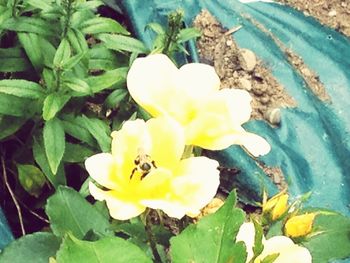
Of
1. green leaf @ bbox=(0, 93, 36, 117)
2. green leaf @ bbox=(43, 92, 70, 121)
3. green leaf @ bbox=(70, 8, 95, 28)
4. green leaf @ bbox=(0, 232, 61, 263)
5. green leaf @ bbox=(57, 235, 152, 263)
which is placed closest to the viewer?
green leaf @ bbox=(57, 235, 152, 263)

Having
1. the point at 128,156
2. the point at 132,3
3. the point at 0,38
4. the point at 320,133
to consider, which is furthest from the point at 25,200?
the point at 128,156

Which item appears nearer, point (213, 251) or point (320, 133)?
point (213, 251)

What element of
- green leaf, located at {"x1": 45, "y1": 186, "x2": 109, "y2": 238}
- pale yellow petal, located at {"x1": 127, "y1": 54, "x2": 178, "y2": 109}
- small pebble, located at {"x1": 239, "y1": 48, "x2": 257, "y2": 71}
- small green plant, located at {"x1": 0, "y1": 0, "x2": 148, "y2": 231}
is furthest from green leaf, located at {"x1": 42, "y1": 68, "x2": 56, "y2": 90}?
pale yellow petal, located at {"x1": 127, "y1": 54, "x2": 178, "y2": 109}

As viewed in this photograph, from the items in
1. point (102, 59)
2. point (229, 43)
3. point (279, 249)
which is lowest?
point (229, 43)

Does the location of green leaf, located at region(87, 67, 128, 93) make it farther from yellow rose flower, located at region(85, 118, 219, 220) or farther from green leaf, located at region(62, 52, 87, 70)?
yellow rose flower, located at region(85, 118, 219, 220)

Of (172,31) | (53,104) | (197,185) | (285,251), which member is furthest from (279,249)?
(172,31)

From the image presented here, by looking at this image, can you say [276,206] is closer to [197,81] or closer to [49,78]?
[197,81]

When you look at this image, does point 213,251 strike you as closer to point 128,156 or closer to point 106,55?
point 128,156
